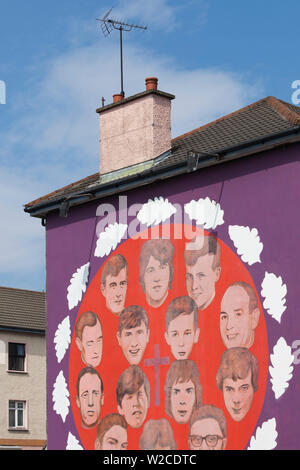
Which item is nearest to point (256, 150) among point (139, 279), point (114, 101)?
point (139, 279)

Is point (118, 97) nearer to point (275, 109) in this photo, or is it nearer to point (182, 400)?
point (275, 109)

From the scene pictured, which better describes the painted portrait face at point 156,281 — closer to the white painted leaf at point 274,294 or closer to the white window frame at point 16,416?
the white painted leaf at point 274,294

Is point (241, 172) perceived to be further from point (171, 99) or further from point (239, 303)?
point (171, 99)

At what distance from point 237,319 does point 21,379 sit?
86.2 feet

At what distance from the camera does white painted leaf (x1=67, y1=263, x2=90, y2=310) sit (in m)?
26.0

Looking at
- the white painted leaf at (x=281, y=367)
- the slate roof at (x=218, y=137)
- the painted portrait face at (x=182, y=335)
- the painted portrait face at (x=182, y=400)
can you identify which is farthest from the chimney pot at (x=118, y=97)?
the white painted leaf at (x=281, y=367)

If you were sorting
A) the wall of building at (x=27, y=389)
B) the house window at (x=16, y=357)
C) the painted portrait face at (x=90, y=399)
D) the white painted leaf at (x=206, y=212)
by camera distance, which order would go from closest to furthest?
1. the white painted leaf at (x=206, y=212)
2. the painted portrait face at (x=90, y=399)
3. the wall of building at (x=27, y=389)
4. the house window at (x=16, y=357)

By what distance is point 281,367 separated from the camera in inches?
812

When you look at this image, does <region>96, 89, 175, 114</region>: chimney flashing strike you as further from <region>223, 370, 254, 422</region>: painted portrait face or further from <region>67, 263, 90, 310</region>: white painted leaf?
<region>223, 370, 254, 422</region>: painted portrait face

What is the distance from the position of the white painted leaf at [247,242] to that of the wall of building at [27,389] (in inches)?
1012

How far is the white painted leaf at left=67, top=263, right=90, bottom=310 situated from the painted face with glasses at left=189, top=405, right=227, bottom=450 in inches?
217

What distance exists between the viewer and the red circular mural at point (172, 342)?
21562 millimetres

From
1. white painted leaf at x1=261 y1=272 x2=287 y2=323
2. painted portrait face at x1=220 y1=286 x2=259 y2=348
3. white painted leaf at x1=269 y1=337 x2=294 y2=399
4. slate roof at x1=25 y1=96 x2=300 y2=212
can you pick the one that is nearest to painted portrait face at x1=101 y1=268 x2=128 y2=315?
slate roof at x1=25 y1=96 x2=300 y2=212
